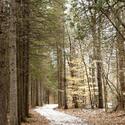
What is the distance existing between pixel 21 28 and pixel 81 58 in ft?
68.7

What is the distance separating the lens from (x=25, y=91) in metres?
22.4

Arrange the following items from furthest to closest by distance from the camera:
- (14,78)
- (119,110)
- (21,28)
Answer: (119,110) < (21,28) < (14,78)

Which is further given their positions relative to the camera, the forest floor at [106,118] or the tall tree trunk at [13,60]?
the forest floor at [106,118]

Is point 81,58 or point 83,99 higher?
point 81,58

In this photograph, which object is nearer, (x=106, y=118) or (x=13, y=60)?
(x=13, y=60)

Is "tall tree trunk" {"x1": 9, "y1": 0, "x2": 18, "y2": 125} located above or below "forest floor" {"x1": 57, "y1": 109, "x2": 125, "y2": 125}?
above

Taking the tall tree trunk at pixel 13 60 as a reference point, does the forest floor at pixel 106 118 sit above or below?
below

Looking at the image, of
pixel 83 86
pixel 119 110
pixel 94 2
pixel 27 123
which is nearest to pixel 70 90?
pixel 83 86

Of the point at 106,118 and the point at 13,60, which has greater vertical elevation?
the point at 13,60

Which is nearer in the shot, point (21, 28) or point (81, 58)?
point (21, 28)

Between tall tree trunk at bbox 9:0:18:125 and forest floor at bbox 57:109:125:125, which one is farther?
forest floor at bbox 57:109:125:125

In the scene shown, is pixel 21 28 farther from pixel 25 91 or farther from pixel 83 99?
pixel 83 99

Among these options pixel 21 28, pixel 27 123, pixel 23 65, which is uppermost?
pixel 21 28

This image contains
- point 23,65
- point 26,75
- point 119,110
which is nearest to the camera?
point 23,65
